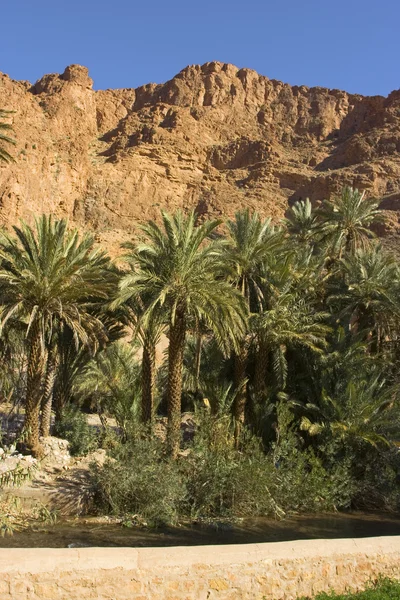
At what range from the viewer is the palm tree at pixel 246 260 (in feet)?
57.7

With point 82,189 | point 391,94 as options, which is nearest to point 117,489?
point 82,189

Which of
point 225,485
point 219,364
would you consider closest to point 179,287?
point 219,364

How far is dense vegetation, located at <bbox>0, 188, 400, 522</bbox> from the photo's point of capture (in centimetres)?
1374

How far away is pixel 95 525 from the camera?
12.2m

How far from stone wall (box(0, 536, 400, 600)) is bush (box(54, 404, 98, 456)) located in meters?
9.73

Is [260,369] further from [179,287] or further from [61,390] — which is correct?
[61,390]

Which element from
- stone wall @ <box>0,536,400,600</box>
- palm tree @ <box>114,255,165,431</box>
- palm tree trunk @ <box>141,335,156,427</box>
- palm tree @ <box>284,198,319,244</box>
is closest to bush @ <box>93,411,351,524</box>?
palm tree trunk @ <box>141,335,156,427</box>

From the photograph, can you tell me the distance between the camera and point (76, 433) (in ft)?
51.9

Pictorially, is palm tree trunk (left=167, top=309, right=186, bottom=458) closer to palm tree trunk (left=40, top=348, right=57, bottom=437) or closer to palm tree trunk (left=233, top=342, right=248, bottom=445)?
palm tree trunk (left=233, top=342, right=248, bottom=445)

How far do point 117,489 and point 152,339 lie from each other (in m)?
4.75

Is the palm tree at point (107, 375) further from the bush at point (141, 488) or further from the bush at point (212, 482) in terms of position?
the bush at point (141, 488)

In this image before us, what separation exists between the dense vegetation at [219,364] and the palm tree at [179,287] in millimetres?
43

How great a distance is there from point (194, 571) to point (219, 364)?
12962 mm

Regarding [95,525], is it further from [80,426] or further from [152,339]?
[152,339]
